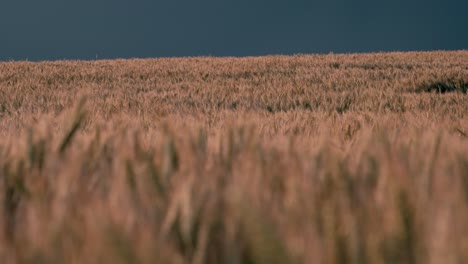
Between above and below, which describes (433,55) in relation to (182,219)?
above

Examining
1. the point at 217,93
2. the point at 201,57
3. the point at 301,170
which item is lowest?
the point at 301,170

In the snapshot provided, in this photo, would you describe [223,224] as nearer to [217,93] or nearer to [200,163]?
[200,163]

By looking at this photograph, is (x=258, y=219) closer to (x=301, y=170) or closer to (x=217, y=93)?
(x=301, y=170)

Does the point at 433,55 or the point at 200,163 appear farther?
the point at 433,55

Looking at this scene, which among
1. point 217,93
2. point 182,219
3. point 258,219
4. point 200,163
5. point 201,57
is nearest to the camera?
point 258,219

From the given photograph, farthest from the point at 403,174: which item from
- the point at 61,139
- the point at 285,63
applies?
the point at 285,63

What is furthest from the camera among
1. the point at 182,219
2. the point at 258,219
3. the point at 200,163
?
the point at 200,163

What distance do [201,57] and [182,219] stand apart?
1676cm

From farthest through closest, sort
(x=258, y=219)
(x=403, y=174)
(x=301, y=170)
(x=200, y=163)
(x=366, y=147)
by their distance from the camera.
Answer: (x=366, y=147) → (x=200, y=163) → (x=301, y=170) → (x=403, y=174) → (x=258, y=219)

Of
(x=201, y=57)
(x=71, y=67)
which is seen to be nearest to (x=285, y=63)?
(x=201, y=57)

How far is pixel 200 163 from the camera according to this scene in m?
1.25

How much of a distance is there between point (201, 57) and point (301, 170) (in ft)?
54.0

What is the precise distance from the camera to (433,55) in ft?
57.3

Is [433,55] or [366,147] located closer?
[366,147]
